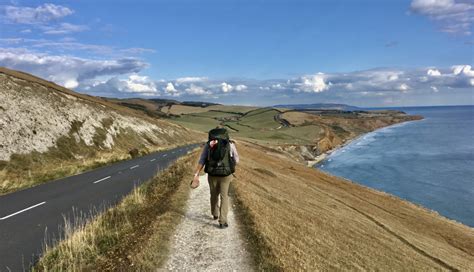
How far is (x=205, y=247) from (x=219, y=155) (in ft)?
7.74

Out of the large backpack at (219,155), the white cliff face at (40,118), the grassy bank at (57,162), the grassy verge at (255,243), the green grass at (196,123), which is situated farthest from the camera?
the green grass at (196,123)

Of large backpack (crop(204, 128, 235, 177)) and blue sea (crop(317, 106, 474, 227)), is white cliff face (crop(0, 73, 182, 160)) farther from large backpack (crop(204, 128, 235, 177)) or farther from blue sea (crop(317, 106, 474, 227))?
blue sea (crop(317, 106, 474, 227))

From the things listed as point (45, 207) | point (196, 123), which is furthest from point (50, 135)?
point (196, 123)

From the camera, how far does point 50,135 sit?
41656 mm

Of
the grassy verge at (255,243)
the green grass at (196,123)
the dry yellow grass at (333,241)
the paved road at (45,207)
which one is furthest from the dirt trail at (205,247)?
the green grass at (196,123)

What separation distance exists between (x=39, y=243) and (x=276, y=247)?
22.0ft

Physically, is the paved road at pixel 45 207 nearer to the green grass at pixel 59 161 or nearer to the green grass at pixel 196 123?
the green grass at pixel 59 161

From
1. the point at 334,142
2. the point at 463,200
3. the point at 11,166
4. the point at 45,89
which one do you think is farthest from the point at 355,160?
the point at 11,166

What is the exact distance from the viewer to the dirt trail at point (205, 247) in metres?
8.70

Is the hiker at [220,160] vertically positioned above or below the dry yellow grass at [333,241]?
above

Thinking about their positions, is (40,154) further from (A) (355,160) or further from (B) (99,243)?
(A) (355,160)

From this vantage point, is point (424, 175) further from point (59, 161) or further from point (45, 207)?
point (45, 207)

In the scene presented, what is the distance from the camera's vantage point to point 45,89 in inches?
2012

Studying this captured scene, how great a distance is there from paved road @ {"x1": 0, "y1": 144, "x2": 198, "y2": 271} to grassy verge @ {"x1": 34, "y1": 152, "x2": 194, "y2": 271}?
769 millimetres
